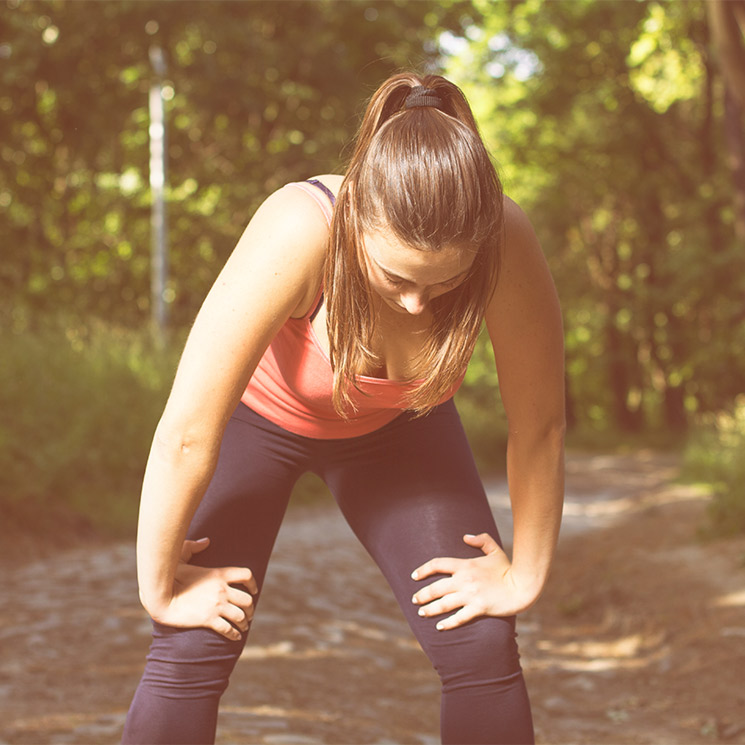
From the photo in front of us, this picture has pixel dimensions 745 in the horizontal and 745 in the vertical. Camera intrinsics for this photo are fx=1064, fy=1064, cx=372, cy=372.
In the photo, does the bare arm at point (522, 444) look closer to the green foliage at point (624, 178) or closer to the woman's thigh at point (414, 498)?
the woman's thigh at point (414, 498)

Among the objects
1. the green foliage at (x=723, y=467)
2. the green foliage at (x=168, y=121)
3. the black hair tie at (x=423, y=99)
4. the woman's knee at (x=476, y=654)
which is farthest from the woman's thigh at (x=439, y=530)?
the green foliage at (x=168, y=121)

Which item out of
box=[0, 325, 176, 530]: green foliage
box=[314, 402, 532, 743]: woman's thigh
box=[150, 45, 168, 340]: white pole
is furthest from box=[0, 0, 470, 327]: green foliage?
box=[314, 402, 532, 743]: woman's thigh

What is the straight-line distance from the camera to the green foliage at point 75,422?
326 inches

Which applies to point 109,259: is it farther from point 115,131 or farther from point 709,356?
point 709,356

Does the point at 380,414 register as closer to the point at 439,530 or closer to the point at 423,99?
the point at 439,530

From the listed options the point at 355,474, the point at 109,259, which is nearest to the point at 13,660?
the point at 355,474

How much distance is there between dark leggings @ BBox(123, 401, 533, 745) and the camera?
2078mm

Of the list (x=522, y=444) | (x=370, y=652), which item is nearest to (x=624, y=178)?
(x=370, y=652)

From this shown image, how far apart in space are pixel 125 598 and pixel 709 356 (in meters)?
17.6

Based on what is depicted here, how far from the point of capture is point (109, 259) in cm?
1686

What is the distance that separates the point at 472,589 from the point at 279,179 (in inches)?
582

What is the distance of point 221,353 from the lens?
6.40 ft

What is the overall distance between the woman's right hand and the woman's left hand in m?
0.35

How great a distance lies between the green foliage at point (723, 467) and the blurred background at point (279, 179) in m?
0.03
